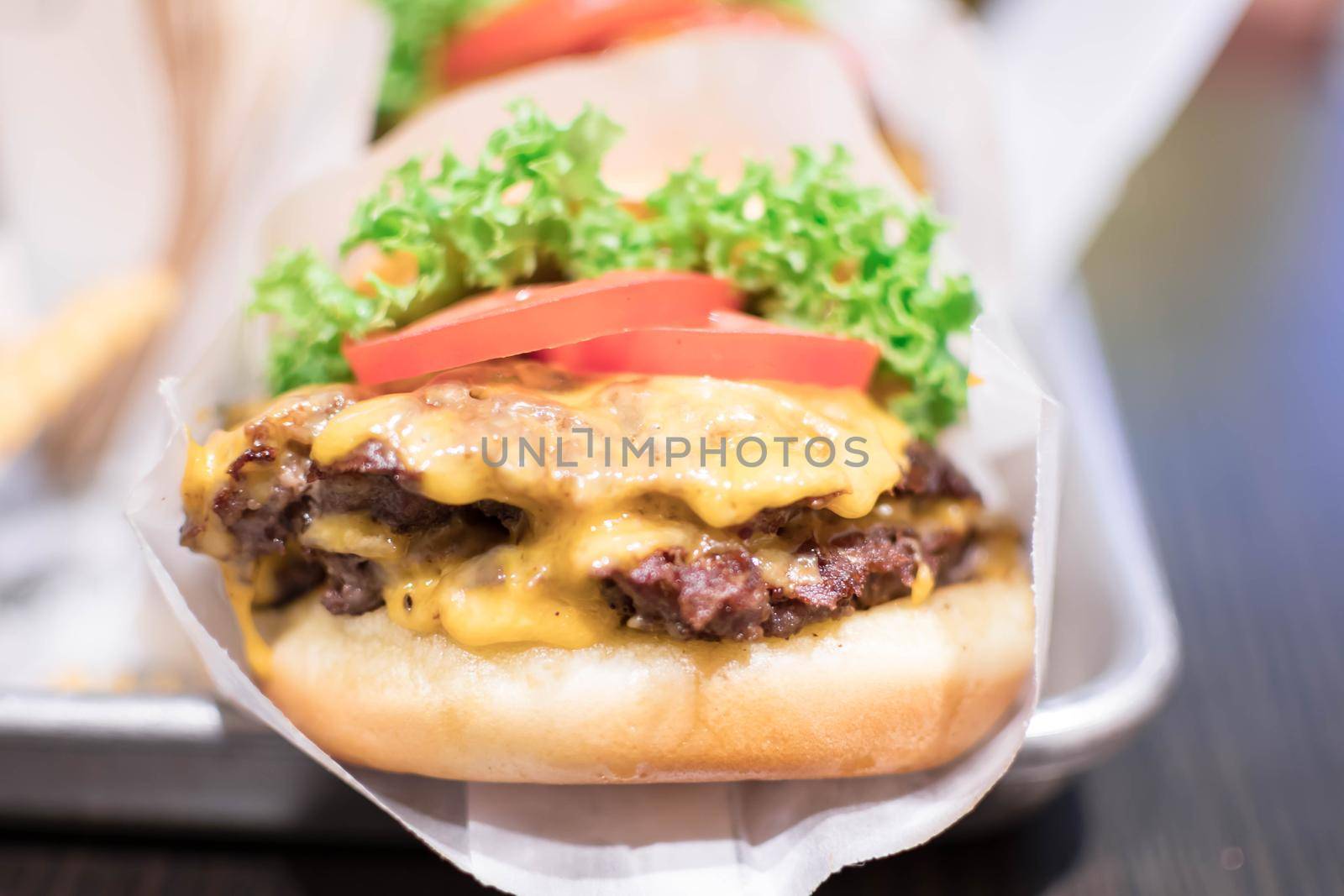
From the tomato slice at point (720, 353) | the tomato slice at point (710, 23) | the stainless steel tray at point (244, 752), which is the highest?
the tomato slice at point (720, 353)

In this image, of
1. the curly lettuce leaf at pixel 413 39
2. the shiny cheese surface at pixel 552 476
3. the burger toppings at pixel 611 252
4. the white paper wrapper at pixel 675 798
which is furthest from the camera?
the curly lettuce leaf at pixel 413 39

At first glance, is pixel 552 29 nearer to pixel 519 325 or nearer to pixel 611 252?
pixel 611 252

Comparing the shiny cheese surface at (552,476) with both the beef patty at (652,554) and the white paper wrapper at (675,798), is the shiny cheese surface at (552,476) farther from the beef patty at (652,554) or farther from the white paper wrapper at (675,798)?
the white paper wrapper at (675,798)

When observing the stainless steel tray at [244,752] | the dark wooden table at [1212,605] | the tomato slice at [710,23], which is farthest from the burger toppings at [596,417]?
the tomato slice at [710,23]

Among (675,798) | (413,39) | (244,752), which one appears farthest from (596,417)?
(413,39)

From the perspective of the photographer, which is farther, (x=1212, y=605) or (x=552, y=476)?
Answer: (x=1212, y=605)

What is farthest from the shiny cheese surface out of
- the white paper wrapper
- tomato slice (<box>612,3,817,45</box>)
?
tomato slice (<box>612,3,817,45</box>)
